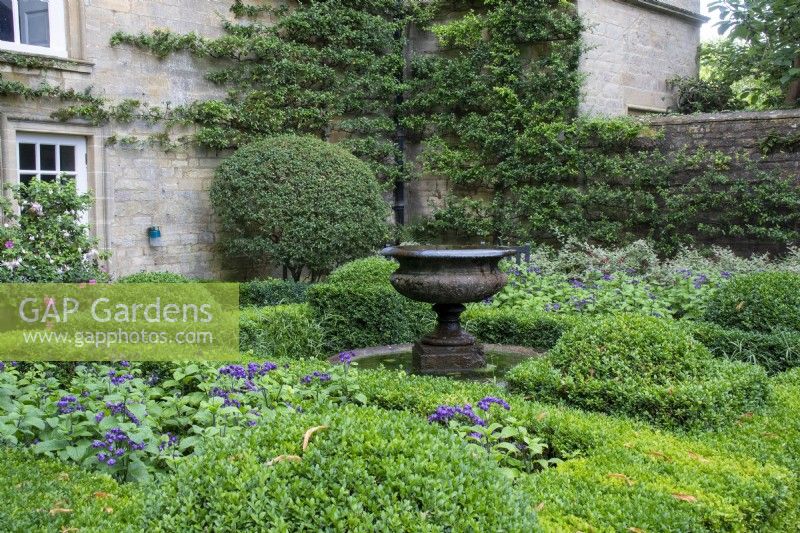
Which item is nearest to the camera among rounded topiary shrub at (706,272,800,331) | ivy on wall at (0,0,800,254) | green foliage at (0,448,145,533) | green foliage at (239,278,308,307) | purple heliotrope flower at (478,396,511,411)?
green foliage at (0,448,145,533)

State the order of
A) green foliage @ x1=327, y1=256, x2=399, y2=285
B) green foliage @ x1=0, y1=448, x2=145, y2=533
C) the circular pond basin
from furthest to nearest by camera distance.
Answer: green foliage @ x1=327, y1=256, x2=399, y2=285, the circular pond basin, green foliage @ x1=0, y1=448, x2=145, y2=533

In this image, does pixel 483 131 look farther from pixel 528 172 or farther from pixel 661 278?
pixel 661 278

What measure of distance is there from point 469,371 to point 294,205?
14.7 feet

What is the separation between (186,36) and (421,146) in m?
4.22

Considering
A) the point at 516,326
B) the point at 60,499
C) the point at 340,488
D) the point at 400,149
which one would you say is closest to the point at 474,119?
the point at 400,149

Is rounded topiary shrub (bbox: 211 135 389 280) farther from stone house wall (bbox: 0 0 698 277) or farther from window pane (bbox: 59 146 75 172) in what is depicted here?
window pane (bbox: 59 146 75 172)

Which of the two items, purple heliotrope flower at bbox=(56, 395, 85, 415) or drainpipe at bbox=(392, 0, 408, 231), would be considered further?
drainpipe at bbox=(392, 0, 408, 231)

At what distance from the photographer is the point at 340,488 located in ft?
6.31

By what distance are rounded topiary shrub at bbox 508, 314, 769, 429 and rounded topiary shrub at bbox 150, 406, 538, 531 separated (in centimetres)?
180

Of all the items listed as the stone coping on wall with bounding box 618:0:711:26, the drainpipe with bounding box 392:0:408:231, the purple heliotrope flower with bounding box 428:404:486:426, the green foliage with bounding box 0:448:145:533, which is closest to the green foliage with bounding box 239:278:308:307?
the drainpipe with bounding box 392:0:408:231

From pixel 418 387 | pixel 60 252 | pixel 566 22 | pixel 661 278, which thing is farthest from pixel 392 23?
pixel 418 387

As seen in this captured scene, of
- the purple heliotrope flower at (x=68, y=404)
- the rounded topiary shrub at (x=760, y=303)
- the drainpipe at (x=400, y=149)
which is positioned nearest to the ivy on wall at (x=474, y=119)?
the drainpipe at (x=400, y=149)

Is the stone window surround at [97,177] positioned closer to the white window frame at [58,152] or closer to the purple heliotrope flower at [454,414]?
the white window frame at [58,152]

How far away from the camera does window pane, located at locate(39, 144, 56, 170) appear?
830 centimetres
